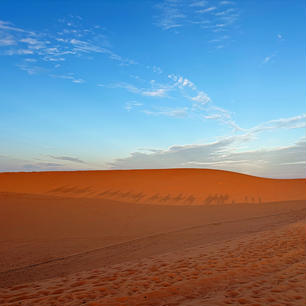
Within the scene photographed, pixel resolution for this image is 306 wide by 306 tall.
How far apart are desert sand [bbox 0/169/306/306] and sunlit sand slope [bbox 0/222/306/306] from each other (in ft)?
0.07

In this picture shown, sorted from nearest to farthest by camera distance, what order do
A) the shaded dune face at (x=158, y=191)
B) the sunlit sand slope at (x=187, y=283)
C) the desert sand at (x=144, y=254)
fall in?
the sunlit sand slope at (x=187, y=283), the desert sand at (x=144, y=254), the shaded dune face at (x=158, y=191)

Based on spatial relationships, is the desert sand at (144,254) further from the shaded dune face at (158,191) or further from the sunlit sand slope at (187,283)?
the shaded dune face at (158,191)

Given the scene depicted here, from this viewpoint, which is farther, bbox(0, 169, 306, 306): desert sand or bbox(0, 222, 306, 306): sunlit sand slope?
bbox(0, 169, 306, 306): desert sand

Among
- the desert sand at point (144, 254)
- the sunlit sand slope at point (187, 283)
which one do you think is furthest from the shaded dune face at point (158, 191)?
the sunlit sand slope at point (187, 283)

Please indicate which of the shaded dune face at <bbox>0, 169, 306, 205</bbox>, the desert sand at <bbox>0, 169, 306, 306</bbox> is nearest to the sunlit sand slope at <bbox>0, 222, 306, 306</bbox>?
the desert sand at <bbox>0, 169, 306, 306</bbox>

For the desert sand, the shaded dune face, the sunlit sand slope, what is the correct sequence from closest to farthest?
the sunlit sand slope < the desert sand < the shaded dune face

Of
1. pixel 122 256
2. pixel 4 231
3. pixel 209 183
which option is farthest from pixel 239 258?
pixel 209 183

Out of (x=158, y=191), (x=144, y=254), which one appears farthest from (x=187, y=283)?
(x=158, y=191)

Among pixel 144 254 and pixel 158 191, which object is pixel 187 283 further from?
pixel 158 191

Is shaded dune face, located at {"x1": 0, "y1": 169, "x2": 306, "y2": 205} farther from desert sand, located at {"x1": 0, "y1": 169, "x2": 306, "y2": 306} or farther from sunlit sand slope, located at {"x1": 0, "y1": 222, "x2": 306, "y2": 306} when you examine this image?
sunlit sand slope, located at {"x1": 0, "y1": 222, "x2": 306, "y2": 306}

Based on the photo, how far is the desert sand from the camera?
5.20 meters

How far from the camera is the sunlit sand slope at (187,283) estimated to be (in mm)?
4906

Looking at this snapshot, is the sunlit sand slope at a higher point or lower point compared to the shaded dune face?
lower

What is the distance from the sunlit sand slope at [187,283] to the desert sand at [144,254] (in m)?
0.02
